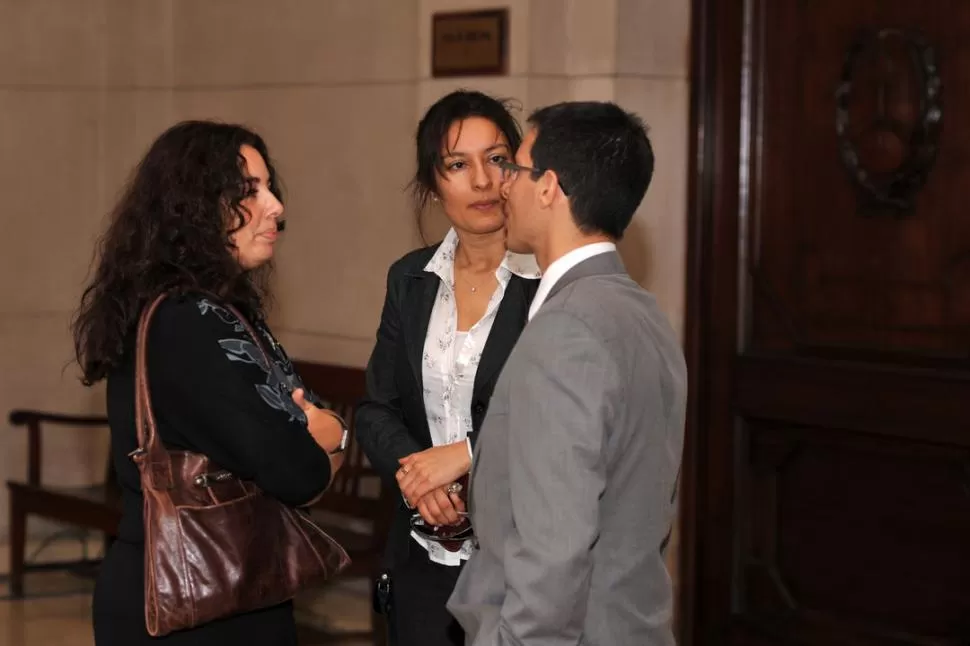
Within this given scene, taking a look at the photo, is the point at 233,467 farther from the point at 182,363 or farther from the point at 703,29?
the point at 703,29

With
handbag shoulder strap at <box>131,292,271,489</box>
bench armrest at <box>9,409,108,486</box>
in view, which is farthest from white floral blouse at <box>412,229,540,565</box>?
bench armrest at <box>9,409,108,486</box>

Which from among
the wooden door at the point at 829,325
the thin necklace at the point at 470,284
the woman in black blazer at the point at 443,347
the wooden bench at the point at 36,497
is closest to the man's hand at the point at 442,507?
the woman in black blazer at the point at 443,347

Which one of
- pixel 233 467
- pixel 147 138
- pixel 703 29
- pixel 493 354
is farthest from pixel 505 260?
pixel 147 138

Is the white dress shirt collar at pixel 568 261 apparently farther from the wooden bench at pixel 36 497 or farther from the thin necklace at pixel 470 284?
the wooden bench at pixel 36 497

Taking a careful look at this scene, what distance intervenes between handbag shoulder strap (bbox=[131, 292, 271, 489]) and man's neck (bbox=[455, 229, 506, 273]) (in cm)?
81

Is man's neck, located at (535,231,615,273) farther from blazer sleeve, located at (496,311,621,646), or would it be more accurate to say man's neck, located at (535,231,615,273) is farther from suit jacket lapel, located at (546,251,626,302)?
blazer sleeve, located at (496,311,621,646)

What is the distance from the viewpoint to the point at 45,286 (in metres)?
7.12

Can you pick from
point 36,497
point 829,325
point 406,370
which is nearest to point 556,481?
point 406,370

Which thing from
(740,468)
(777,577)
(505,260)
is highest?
(505,260)

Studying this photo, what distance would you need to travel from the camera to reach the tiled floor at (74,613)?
5.71 meters

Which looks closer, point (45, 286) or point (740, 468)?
point (740, 468)

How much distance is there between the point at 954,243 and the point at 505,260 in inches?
64.4

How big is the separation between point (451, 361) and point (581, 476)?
3.64ft

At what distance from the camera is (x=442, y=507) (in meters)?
3.11
